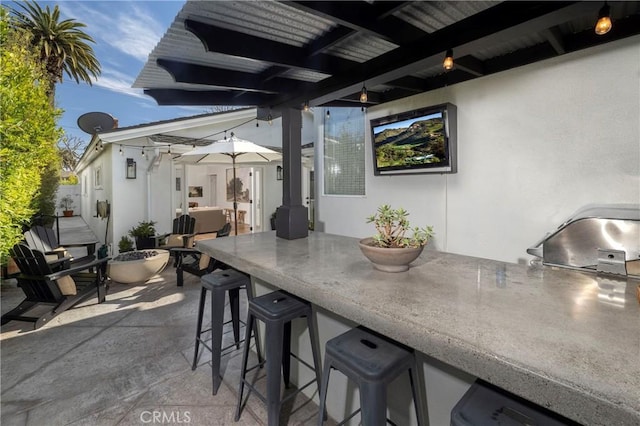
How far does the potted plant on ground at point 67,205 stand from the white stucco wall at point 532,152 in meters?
18.6

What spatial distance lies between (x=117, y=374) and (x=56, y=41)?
11375 mm

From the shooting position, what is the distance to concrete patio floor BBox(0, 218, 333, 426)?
2.11 m

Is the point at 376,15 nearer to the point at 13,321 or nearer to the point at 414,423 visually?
A: the point at 414,423

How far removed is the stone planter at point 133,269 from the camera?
4.84 meters

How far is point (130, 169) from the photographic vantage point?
6.70 metres

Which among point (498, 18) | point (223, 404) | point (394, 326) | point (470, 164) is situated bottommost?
point (223, 404)

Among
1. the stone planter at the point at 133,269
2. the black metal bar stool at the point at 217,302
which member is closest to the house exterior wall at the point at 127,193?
the stone planter at the point at 133,269

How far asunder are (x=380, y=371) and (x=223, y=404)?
159cm

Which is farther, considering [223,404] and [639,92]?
[223,404]

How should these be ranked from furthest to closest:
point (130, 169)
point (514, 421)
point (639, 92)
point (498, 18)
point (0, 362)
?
point (130, 169), point (0, 362), point (639, 92), point (498, 18), point (514, 421)

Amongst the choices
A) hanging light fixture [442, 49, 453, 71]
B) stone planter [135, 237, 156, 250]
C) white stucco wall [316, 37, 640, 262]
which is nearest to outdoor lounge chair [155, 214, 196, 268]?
stone planter [135, 237, 156, 250]

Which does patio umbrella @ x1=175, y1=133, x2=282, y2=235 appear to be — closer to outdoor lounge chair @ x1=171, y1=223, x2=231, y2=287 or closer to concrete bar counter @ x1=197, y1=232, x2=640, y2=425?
outdoor lounge chair @ x1=171, y1=223, x2=231, y2=287

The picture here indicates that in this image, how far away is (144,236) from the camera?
642cm

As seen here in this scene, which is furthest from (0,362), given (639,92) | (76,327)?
(639,92)
